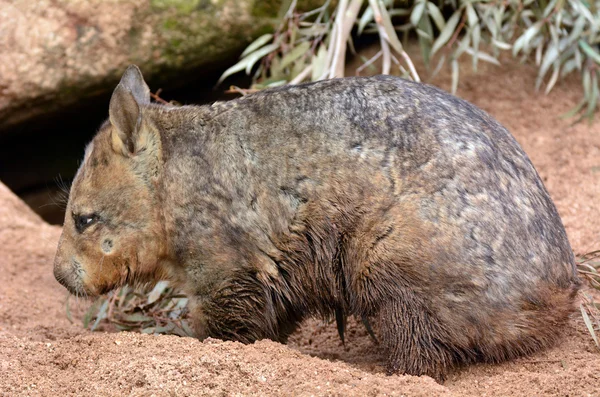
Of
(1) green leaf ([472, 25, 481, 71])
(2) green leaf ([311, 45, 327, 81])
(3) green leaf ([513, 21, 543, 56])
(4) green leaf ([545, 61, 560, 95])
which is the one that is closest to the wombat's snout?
(2) green leaf ([311, 45, 327, 81])

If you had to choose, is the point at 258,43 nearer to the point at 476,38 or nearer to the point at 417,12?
the point at 417,12

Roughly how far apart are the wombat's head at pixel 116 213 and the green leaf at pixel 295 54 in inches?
72.6

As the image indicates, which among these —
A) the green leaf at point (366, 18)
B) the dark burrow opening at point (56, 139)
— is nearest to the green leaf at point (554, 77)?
the green leaf at point (366, 18)

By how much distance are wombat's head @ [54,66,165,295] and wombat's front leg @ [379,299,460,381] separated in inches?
45.3

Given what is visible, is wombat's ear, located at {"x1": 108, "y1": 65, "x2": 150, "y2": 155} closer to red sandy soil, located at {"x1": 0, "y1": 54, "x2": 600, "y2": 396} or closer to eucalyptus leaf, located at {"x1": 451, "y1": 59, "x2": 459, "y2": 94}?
red sandy soil, located at {"x1": 0, "y1": 54, "x2": 600, "y2": 396}

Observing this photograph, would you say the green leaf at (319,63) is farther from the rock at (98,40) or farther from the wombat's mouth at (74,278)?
the wombat's mouth at (74,278)

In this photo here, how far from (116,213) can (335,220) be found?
3.56ft

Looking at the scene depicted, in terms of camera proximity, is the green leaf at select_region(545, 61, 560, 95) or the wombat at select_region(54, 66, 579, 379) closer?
the wombat at select_region(54, 66, 579, 379)

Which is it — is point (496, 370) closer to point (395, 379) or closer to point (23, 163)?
point (395, 379)

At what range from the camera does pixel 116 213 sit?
375cm

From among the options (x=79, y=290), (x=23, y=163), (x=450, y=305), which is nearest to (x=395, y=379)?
(x=450, y=305)

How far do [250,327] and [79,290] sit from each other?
35.4 inches

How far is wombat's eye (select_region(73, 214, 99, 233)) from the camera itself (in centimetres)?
379

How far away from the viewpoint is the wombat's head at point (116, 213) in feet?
12.2
